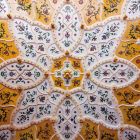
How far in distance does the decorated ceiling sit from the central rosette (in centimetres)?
2

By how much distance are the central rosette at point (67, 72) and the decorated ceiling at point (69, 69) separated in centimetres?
2

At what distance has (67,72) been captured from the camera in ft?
16.7

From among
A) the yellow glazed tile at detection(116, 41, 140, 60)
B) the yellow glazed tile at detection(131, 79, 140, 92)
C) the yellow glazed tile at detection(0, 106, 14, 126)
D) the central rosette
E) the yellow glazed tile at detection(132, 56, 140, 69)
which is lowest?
the yellow glazed tile at detection(0, 106, 14, 126)

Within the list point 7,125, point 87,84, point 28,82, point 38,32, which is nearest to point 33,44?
point 38,32

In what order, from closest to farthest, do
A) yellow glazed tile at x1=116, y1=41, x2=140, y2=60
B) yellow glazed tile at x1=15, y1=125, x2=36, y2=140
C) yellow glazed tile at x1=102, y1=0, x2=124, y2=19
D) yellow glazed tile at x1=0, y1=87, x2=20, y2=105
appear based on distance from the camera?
1. yellow glazed tile at x1=102, y1=0, x2=124, y2=19
2. yellow glazed tile at x1=116, y1=41, x2=140, y2=60
3. yellow glazed tile at x1=0, y1=87, x2=20, y2=105
4. yellow glazed tile at x1=15, y1=125, x2=36, y2=140

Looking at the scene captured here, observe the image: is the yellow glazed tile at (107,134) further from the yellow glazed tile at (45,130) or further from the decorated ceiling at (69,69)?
the yellow glazed tile at (45,130)

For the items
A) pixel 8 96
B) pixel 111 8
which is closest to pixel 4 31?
pixel 8 96

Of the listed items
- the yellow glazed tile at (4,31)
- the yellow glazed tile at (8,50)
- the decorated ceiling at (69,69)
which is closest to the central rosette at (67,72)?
the decorated ceiling at (69,69)

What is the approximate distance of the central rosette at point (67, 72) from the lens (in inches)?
200

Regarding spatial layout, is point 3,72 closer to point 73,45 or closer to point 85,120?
point 73,45

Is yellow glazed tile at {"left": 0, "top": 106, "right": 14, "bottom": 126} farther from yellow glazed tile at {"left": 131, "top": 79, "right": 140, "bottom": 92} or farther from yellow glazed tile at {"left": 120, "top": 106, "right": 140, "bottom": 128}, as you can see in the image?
yellow glazed tile at {"left": 131, "top": 79, "right": 140, "bottom": 92}

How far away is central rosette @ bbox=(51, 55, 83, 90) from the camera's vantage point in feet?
16.6

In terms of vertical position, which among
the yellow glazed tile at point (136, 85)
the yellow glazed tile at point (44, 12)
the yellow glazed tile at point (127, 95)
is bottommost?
the yellow glazed tile at point (127, 95)

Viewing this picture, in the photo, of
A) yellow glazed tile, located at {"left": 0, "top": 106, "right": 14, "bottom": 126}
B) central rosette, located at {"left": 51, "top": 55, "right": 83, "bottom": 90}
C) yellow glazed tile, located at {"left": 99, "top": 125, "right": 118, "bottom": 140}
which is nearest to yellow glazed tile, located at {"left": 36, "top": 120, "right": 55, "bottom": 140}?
yellow glazed tile, located at {"left": 0, "top": 106, "right": 14, "bottom": 126}
